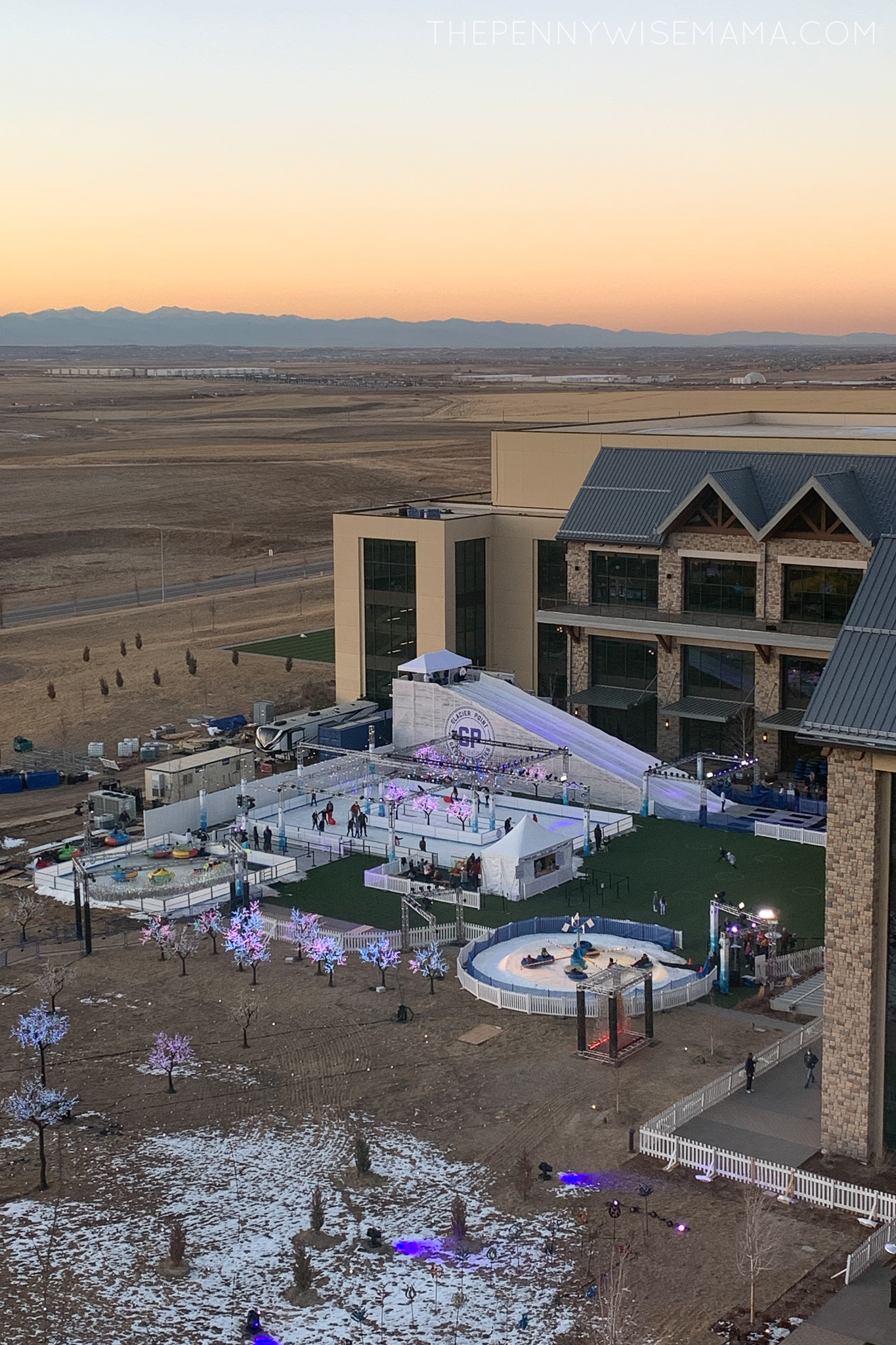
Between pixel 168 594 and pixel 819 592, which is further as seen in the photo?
pixel 168 594

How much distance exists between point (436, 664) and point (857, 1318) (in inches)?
1872

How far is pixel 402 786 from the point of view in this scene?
2729 inches

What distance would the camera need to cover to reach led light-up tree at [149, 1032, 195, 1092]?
3981cm

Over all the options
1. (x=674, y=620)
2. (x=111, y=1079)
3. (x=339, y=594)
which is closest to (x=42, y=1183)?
(x=111, y=1079)

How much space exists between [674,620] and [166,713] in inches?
1158

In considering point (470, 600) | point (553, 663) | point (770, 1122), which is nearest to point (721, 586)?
point (553, 663)

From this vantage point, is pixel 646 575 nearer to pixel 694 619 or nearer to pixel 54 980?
pixel 694 619

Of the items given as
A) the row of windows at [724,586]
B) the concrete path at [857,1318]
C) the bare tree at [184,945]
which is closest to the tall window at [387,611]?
the row of windows at [724,586]

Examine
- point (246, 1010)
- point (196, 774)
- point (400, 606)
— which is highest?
point (400, 606)

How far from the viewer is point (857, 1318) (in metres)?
28.5

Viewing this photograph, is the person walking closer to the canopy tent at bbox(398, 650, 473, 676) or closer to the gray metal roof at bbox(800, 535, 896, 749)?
the gray metal roof at bbox(800, 535, 896, 749)

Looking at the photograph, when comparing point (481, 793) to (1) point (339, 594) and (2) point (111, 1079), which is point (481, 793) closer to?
(1) point (339, 594)

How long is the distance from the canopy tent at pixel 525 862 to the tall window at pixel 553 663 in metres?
21.8

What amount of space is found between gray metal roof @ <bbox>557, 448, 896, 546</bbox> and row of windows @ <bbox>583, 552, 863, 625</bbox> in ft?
5.34
